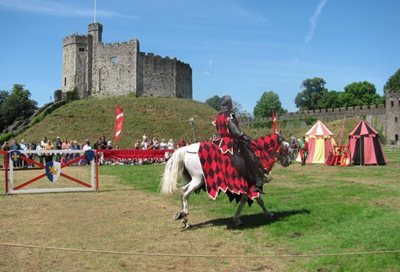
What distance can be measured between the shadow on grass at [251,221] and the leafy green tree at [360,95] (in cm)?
9541

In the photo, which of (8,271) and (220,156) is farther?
(220,156)

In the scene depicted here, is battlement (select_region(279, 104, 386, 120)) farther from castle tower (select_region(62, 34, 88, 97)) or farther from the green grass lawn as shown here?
the green grass lawn

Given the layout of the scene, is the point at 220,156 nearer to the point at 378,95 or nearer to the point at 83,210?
the point at 83,210

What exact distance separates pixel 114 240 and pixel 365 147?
20844mm

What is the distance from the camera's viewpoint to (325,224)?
8680 mm

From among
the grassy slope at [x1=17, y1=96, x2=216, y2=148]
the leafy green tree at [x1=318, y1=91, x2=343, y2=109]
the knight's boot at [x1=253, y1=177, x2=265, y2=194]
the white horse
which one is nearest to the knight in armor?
the knight's boot at [x1=253, y1=177, x2=265, y2=194]

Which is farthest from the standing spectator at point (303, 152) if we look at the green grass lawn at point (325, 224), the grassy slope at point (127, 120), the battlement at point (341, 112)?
the battlement at point (341, 112)

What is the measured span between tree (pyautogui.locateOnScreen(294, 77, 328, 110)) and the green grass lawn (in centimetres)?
10396

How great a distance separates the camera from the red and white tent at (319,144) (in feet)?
97.1

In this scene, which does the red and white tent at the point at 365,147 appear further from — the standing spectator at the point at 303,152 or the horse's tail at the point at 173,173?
the horse's tail at the point at 173,173

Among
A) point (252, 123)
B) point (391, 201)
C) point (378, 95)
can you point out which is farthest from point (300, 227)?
point (378, 95)

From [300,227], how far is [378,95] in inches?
3951

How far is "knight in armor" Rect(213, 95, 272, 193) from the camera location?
29.9 feet

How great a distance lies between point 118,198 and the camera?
1365 cm
